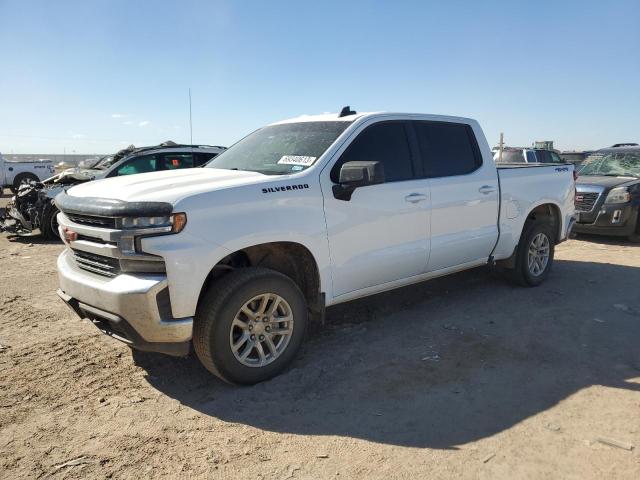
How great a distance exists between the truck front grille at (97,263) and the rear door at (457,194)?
2.82 meters

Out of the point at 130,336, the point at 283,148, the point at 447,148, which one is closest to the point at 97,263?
the point at 130,336

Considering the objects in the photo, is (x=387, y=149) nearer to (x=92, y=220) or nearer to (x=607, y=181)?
(x=92, y=220)

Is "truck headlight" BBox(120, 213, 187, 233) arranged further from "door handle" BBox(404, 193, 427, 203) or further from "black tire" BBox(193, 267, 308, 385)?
"door handle" BBox(404, 193, 427, 203)

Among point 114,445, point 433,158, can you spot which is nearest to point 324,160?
point 433,158

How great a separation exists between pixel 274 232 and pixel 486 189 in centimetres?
274

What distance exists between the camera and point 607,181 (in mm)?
9664

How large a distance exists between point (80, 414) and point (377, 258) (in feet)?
8.22

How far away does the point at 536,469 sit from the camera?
2.72m

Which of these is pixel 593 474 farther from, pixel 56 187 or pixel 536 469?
pixel 56 187

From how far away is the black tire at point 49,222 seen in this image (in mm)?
9922

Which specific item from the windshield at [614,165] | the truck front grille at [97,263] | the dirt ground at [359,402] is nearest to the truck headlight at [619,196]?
the windshield at [614,165]

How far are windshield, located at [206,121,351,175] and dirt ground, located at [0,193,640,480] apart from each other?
1.60 meters

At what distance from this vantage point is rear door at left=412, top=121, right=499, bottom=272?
486cm

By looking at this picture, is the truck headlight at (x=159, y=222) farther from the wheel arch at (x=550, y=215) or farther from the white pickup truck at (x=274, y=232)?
the wheel arch at (x=550, y=215)
